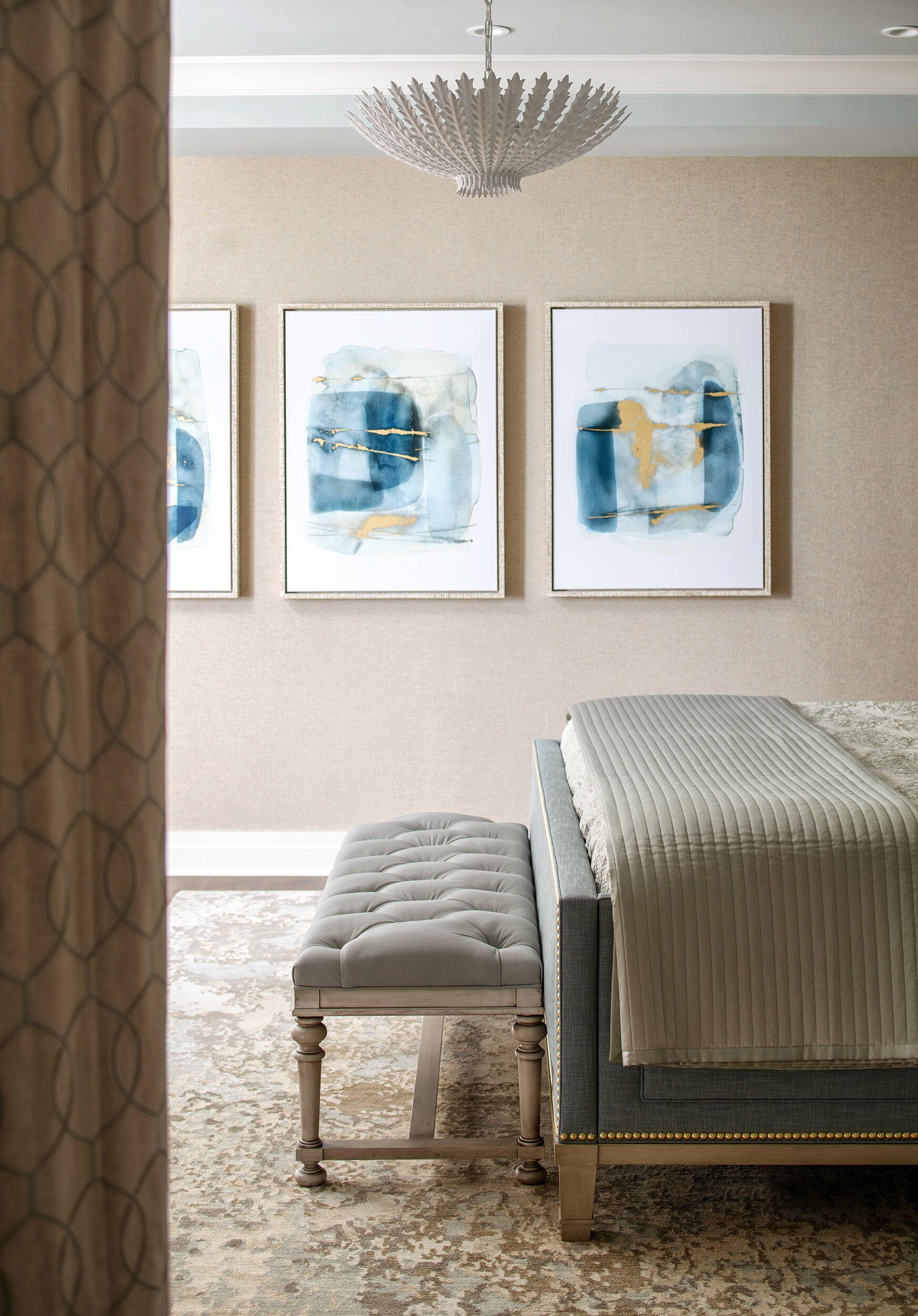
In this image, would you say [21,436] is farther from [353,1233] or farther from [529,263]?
[529,263]

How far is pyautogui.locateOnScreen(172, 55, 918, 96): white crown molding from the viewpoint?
3791mm

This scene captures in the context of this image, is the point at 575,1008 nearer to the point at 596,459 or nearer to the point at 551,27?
the point at 596,459

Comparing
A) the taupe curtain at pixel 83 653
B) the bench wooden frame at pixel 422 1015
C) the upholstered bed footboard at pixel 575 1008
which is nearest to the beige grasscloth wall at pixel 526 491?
the bench wooden frame at pixel 422 1015

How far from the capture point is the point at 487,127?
7.52 ft

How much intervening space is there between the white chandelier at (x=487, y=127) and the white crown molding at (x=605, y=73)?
1507mm

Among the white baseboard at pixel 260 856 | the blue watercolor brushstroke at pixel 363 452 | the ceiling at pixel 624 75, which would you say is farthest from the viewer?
the white baseboard at pixel 260 856

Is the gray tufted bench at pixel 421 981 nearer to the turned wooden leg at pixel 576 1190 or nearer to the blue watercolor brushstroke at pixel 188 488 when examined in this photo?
the turned wooden leg at pixel 576 1190

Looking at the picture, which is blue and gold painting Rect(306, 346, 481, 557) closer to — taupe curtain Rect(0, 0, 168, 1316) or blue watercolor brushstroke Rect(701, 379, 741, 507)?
blue watercolor brushstroke Rect(701, 379, 741, 507)

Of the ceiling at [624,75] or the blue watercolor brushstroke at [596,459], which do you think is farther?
the blue watercolor brushstroke at [596,459]

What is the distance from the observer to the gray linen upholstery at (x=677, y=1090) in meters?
1.87

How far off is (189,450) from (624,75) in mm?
2103

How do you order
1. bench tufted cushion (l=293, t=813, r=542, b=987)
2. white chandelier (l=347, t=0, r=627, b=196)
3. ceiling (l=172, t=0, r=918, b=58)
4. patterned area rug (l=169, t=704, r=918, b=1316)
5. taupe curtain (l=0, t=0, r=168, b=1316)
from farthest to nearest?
1. ceiling (l=172, t=0, r=918, b=58)
2. white chandelier (l=347, t=0, r=627, b=196)
3. bench tufted cushion (l=293, t=813, r=542, b=987)
4. patterned area rug (l=169, t=704, r=918, b=1316)
5. taupe curtain (l=0, t=0, r=168, b=1316)

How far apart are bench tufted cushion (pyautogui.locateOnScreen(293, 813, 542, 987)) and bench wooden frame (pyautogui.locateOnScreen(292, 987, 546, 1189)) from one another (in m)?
0.02

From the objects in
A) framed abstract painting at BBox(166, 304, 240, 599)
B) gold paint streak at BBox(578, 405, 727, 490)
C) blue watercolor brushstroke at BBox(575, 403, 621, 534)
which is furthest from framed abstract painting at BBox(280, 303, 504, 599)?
gold paint streak at BBox(578, 405, 727, 490)
